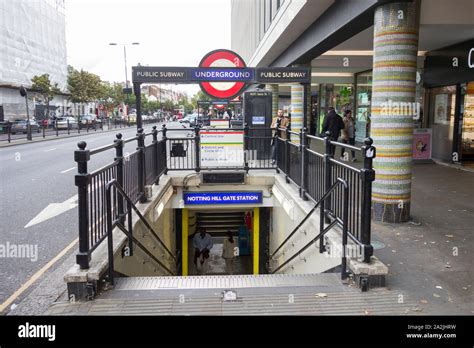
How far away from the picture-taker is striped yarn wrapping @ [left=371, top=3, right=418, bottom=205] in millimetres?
6871

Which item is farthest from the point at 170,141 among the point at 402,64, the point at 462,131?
the point at 462,131

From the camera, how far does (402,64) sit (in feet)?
22.7

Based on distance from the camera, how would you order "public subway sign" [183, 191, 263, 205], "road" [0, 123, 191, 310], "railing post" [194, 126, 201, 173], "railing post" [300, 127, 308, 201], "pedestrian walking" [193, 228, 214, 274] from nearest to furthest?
→ "road" [0, 123, 191, 310]
"railing post" [300, 127, 308, 201]
"railing post" [194, 126, 201, 173]
"public subway sign" [183, 191, 263, 205]
"pedestrian walking" [193, 228, 214, 274]

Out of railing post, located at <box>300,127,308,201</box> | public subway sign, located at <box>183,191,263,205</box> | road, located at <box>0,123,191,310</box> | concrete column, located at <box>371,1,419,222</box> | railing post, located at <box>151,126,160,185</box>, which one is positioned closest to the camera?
road, located at <box>0,123,191,310</box>

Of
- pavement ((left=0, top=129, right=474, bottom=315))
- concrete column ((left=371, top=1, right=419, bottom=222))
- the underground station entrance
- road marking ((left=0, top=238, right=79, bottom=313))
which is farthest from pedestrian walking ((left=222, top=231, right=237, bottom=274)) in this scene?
road marking ((left=0, top=238, right=79, bottom=313))

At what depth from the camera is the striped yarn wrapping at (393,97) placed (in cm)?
687

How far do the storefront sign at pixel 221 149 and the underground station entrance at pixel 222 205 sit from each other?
0.02 meters

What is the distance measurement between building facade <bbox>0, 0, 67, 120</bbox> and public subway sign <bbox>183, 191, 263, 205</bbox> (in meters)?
→ 39.4

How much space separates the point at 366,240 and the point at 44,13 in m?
61.9

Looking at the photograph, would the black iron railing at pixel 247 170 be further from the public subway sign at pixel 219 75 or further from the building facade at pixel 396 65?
the public subway sign at pixel 219 75

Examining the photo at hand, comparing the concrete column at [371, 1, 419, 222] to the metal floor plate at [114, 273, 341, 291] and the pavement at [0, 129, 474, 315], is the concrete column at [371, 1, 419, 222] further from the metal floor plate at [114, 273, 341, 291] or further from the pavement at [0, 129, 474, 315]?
the metal floor plate at [114, 273, 341, 291]

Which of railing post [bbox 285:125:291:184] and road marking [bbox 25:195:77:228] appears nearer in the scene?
road marking [bbox 25:195:77:228]

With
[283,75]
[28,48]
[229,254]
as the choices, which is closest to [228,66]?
[283,75]

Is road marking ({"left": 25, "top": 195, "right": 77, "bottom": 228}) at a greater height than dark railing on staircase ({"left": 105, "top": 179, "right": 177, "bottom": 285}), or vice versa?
dark railing on staircase ({"left": 105, "top": 179, "right": 177, "bottom": 285})
